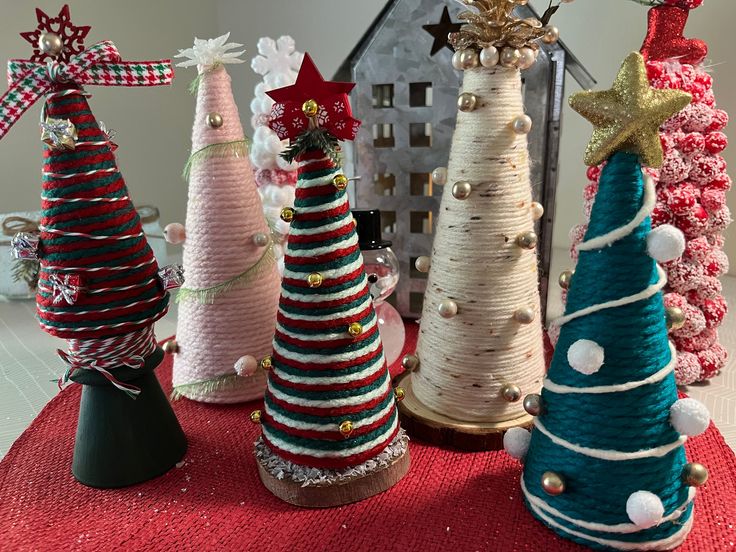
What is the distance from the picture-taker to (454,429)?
659 mm

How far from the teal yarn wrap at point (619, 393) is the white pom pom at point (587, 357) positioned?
2cm

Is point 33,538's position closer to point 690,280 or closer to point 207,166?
point 207,166

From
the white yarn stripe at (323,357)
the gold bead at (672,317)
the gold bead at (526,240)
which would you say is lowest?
the white yarn stripe at (323,357)

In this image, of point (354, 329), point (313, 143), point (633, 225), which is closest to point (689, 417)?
point (633, 225)

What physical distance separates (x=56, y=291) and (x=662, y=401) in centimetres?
Result: 55

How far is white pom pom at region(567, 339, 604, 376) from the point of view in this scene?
47cm

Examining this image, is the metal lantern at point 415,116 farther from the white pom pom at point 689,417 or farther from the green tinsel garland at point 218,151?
the white pom pom at point 689,417

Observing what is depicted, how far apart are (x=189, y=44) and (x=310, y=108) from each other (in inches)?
46.4

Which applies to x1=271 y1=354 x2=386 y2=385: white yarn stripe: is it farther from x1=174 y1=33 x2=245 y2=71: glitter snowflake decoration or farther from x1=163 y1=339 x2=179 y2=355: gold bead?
x1=174 y1=33 x2=245 y2=71: glitter snowflake decoration

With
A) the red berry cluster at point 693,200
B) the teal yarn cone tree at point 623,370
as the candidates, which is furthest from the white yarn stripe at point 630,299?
the red berry cluster at point 693,200

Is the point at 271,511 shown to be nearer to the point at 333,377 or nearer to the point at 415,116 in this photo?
the point at 333,377

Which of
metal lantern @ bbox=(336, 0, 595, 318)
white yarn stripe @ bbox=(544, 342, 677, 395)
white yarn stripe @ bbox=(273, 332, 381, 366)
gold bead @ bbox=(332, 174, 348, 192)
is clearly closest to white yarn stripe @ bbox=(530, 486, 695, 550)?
white yarn stripe @ bbox=(544, 342, 677, 395)

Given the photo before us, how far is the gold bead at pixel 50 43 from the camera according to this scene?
0.52 metres

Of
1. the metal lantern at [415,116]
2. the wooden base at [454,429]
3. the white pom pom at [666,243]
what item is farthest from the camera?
the metal lantern at [415,116]
